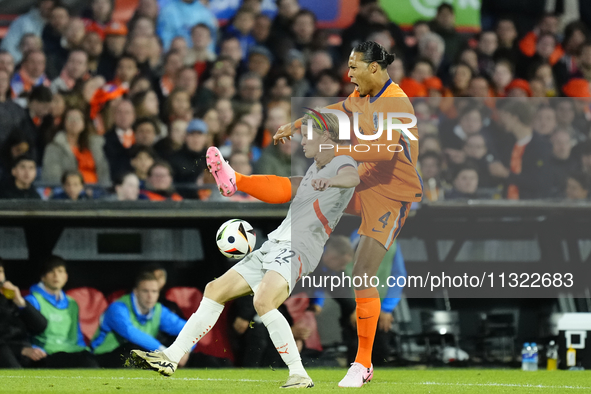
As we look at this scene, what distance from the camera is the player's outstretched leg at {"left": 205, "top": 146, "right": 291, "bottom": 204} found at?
5305 millimetres

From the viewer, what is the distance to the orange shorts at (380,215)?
221 inches

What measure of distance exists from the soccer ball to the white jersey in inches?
7.0

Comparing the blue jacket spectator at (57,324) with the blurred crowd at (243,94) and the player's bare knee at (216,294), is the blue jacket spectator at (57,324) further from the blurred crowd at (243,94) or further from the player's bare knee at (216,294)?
the player's bare knee at (216,294)

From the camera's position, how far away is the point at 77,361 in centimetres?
705

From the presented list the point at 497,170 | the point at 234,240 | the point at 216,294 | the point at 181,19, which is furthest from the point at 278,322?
the point at 181,19

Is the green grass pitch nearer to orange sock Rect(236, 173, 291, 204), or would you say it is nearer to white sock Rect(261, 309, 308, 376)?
white sock Rect(261, 309, 308, 376)

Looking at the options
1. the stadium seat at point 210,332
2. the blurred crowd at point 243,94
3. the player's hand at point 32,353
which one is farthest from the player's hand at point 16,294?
the stadium seat at point 210,332

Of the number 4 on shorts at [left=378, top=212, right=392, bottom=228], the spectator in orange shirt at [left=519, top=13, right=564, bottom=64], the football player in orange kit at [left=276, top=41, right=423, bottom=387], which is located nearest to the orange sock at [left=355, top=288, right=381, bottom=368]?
the football player in orange kit at [left=276, top=41, right=423, bottom=387]

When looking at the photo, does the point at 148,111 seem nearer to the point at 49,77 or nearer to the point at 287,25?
the point at 49,77

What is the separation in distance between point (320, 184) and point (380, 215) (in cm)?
80

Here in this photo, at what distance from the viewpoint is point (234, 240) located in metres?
5.41

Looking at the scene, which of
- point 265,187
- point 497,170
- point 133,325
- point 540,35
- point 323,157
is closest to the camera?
point 323,157

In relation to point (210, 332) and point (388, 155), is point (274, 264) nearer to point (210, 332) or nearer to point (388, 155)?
point (388, 155)

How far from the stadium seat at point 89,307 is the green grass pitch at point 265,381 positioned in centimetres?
47
